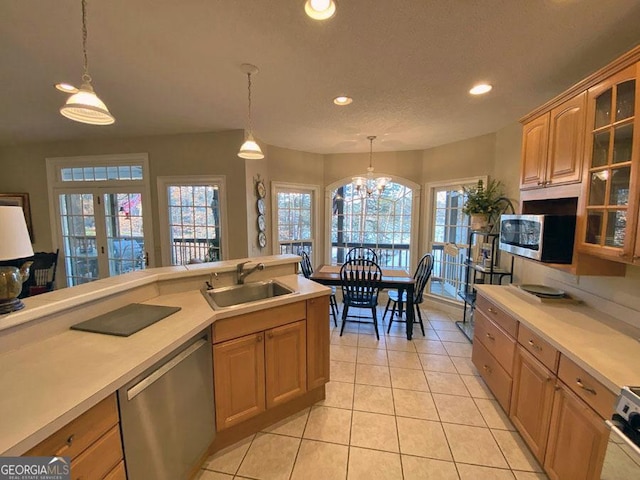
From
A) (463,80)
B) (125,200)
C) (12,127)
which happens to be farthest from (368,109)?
(12,127)

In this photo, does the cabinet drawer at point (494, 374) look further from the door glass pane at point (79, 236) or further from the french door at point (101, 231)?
the door glass pane at point (79, 236)

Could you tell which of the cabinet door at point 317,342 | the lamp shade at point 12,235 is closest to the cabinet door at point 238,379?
the cabinet door at point 317,342

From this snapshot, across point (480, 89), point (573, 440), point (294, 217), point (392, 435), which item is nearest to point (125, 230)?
point (294, 217)

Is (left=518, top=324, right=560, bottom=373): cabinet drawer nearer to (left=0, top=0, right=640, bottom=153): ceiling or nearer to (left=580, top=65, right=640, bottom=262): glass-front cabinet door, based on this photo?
(left=580, top=65, right=640, bottom=262): glass-front cabinet door

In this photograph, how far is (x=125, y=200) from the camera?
4008 millimetres

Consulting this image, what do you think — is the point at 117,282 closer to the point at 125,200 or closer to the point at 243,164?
the point at 243,164

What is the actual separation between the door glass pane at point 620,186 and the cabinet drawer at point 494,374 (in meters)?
1.32

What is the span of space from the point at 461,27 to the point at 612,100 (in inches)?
36.4

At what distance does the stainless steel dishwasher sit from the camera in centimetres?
115

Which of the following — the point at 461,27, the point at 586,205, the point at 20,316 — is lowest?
the point at 20,316

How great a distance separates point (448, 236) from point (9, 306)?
4.55m

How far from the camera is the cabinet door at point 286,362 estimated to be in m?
1.92

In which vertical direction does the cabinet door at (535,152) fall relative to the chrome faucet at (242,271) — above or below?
above

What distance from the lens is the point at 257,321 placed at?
1.83m
